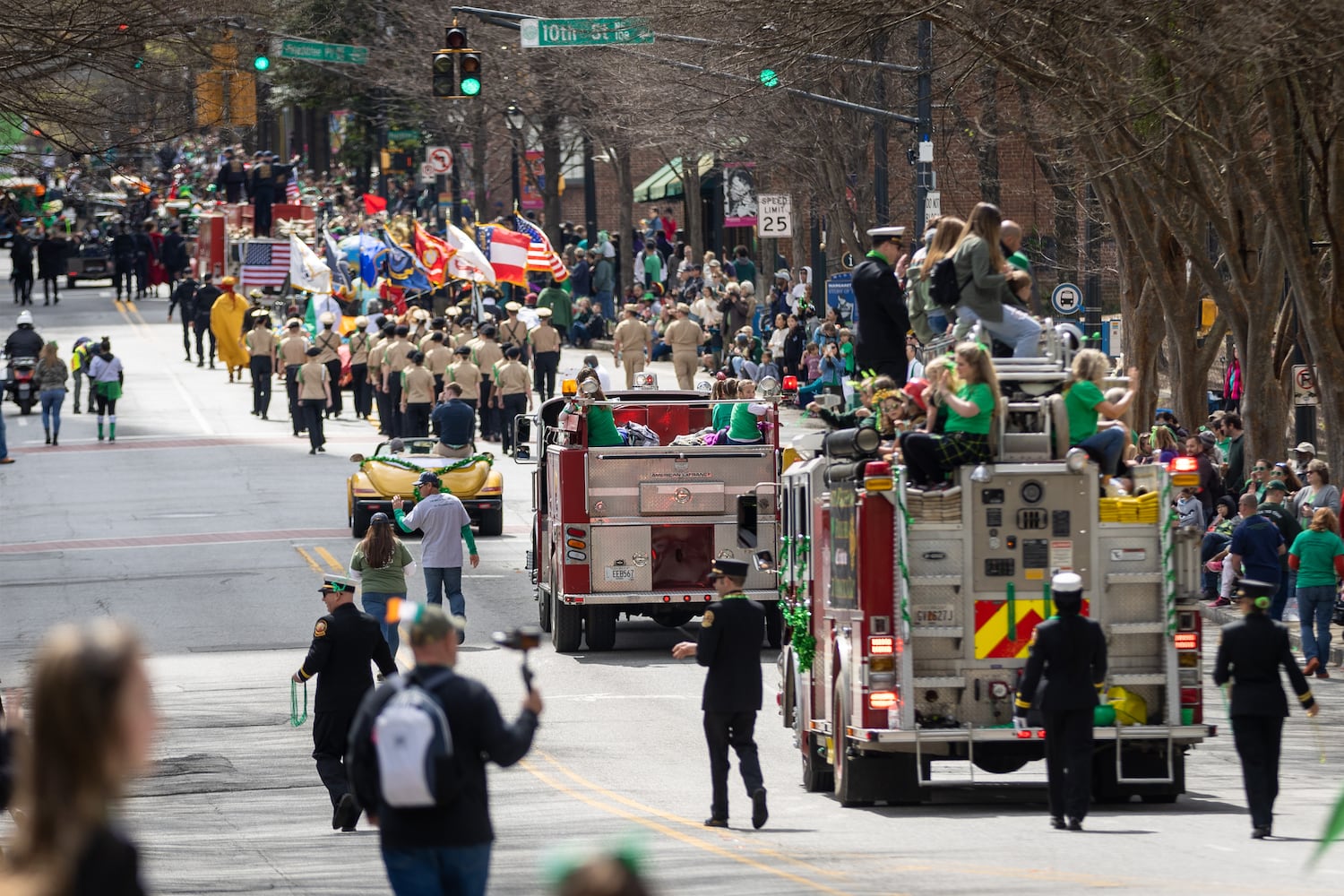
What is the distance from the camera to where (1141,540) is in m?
13.0

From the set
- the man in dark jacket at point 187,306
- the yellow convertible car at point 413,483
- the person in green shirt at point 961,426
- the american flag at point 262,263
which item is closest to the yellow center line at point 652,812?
the person in green shirt at point 961,426

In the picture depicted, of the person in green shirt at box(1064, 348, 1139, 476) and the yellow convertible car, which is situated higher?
the person in green shirt at box(1064, 348, 1139, 476)

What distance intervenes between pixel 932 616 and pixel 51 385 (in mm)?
28771

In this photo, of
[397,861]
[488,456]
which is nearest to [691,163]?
[488,456]

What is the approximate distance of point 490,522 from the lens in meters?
28.8

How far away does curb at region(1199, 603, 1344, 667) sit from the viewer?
20281mm

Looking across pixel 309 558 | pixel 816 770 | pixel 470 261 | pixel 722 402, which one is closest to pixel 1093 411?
pixel 816 770

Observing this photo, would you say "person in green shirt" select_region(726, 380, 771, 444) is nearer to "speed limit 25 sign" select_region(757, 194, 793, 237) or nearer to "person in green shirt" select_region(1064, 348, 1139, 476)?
"person in green shirt" select_region(1064, 348, 1139, 476)

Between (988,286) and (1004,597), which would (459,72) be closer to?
(988,286)

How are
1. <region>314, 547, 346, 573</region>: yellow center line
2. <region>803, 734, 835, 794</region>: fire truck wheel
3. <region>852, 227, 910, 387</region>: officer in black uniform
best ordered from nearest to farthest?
<region>852, 227, 910, 387</region>: officer in black uniform, <region>803, 734, 835, 794</region>: fire truck wheel, <region>314, 547, 346, 573</region>: yellow center line

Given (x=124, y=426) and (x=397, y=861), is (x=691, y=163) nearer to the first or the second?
(x=124, y=426)

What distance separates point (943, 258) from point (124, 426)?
30.9m

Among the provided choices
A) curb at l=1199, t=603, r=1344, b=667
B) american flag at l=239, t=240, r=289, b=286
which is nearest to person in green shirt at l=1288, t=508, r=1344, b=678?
curb at l=1199, t=603, r=1344, b=667

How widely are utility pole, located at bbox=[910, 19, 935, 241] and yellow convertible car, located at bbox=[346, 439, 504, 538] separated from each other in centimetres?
693
